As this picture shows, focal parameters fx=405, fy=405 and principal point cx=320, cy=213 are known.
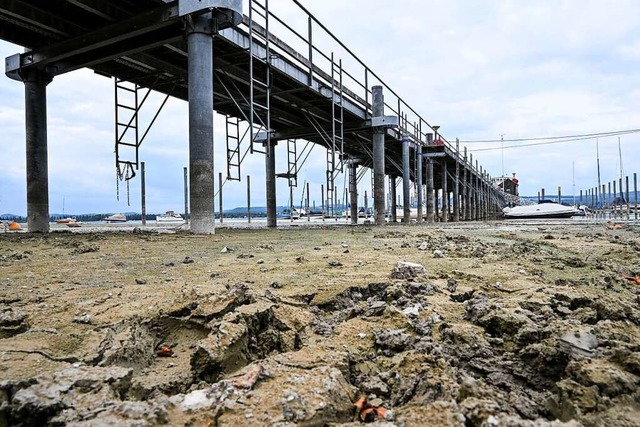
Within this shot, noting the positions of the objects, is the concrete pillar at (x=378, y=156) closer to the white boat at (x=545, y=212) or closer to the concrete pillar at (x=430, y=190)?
the concrete pillar at (x=430, y=190)

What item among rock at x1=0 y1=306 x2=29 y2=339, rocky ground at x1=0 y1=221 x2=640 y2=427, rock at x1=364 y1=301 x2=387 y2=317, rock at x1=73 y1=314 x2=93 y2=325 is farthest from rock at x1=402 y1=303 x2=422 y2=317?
rock at x1=0 y1=306 x2=29 y2=339

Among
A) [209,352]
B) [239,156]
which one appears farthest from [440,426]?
[239,156]

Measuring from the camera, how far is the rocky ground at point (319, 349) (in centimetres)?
150

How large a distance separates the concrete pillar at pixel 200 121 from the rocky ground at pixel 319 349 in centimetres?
499

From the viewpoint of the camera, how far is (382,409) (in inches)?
63.3

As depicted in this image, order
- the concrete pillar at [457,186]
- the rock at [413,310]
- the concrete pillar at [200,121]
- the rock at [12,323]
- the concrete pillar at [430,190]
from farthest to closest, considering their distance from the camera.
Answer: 1. the concrete pillar at [457,186]
2. the concrete pillar at [430,190]
3. the concrete pillar at [200,121]
4. the rock at [413,310]
5. the rock at [12,323]

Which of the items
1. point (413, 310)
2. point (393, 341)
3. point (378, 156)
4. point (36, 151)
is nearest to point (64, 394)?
point (393, 341)

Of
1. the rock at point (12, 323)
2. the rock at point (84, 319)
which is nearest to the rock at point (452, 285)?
the rock at point (84, 319)

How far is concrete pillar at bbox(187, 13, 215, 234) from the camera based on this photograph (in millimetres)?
8688

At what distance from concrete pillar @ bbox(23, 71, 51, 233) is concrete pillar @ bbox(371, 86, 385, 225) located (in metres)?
12.4

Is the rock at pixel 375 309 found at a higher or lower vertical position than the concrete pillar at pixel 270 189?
lower

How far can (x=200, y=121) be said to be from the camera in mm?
8695

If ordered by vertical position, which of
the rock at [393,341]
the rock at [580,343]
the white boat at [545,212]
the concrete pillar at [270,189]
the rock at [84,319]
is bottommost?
the rock at [393,341]

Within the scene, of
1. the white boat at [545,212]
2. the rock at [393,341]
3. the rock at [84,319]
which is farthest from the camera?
the white boat at [545,212]
